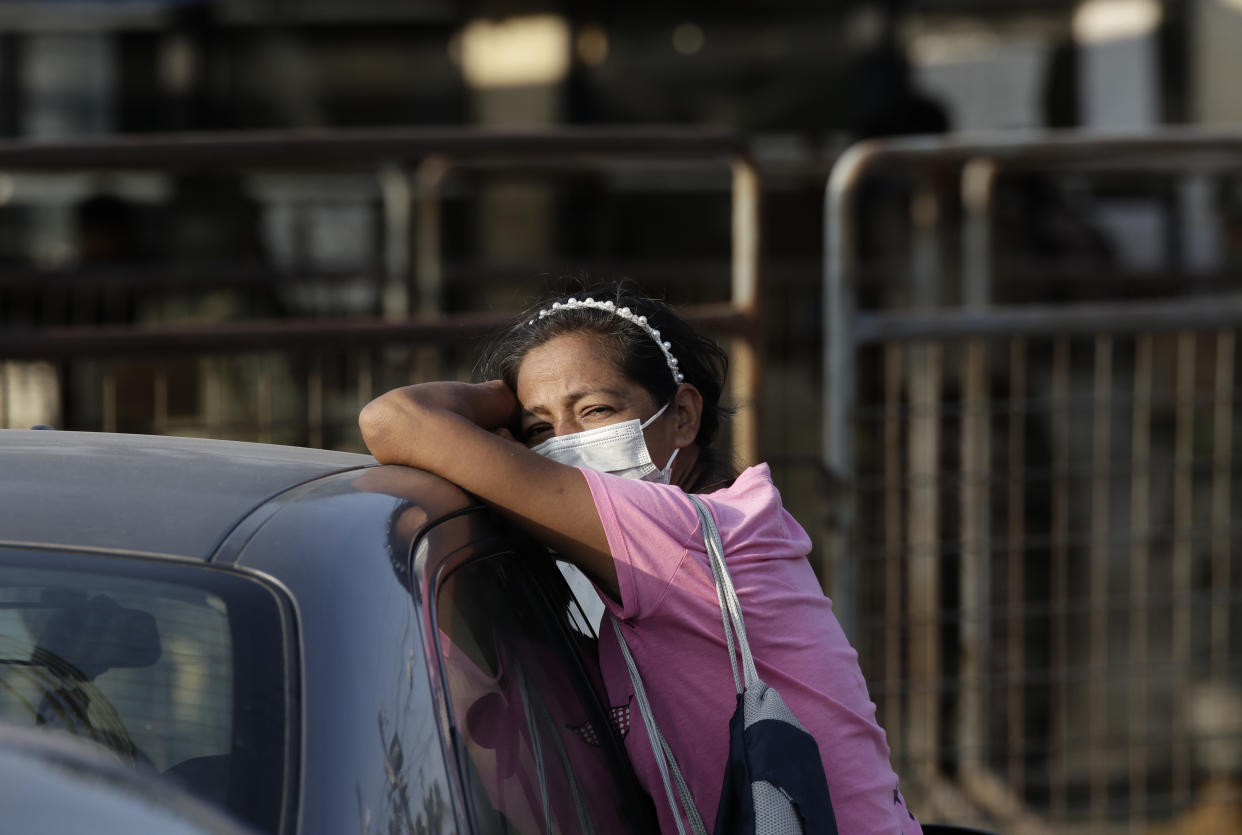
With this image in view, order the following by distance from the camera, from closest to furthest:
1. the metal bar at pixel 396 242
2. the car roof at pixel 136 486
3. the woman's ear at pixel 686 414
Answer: the car roof at pixel 136 486 < the woman's ear at pixel 686 414 < the metal bar at pixel 396 242

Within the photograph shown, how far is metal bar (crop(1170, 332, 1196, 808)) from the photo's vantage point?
14.3ft

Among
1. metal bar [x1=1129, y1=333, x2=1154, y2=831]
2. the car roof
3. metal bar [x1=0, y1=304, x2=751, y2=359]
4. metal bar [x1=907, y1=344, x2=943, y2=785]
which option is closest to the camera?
the car roof

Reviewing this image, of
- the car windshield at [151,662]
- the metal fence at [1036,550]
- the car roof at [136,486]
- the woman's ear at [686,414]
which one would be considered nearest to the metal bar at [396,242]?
the metal fence at [1036,550]

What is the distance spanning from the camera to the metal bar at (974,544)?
420cm

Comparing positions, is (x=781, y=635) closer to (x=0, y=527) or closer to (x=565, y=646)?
(x=565, y=646)

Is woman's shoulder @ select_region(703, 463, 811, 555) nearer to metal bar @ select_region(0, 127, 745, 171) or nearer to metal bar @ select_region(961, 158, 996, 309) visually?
metal bar @ select_region(0, 127, 745, 171)

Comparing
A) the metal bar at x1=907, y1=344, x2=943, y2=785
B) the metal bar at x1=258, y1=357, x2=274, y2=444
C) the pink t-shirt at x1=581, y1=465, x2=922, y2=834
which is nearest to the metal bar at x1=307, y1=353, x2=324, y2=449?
the metal bar at x1=258, y1=357, x2=274, y2=444

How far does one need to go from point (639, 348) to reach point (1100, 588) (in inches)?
102

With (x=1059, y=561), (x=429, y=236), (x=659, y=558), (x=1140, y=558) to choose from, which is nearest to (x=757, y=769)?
(x=659, y=558)

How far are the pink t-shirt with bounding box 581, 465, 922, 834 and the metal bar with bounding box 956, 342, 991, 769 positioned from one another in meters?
2.18

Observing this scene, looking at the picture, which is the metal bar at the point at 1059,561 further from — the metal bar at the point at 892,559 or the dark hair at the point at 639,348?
the dark hair at the point at 639,348

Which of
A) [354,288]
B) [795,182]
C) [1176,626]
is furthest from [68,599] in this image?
[795,182]

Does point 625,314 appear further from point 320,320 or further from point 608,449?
point 320,320

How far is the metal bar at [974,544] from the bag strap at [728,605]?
229 cm
